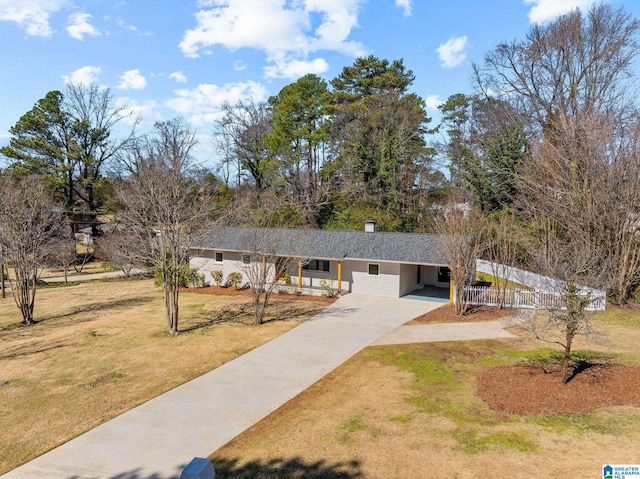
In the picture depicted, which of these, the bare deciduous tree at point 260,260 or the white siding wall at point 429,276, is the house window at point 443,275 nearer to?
the white siding wall at point 429,276

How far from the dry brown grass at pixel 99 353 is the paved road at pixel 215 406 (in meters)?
0.60

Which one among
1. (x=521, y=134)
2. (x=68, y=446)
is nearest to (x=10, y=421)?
(x=68, y=446)

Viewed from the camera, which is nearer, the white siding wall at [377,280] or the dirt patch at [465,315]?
the dirt patch at [465,315]

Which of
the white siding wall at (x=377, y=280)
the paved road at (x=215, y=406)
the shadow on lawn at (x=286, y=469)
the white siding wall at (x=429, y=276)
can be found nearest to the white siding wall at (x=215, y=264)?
the white siding wall at (x=377, y=280)

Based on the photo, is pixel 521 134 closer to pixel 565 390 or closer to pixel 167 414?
pixel 565 390

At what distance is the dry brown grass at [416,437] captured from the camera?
710 centimetres

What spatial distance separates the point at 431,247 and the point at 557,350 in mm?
8877

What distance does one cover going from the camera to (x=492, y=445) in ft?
→ 25.3

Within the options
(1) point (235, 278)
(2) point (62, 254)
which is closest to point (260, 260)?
(1) point (235, 278)

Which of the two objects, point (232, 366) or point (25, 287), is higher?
point (25, 287)

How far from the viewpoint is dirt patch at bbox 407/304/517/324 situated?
17.4 m

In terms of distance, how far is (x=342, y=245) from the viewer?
23156mm

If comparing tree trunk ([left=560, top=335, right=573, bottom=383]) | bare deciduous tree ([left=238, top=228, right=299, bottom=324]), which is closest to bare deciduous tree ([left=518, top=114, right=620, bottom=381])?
tree trunk ([left=560, top=335, right=573, bottom=383])

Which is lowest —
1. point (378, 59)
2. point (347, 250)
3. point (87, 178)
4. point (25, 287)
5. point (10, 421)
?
point (10, 421)
